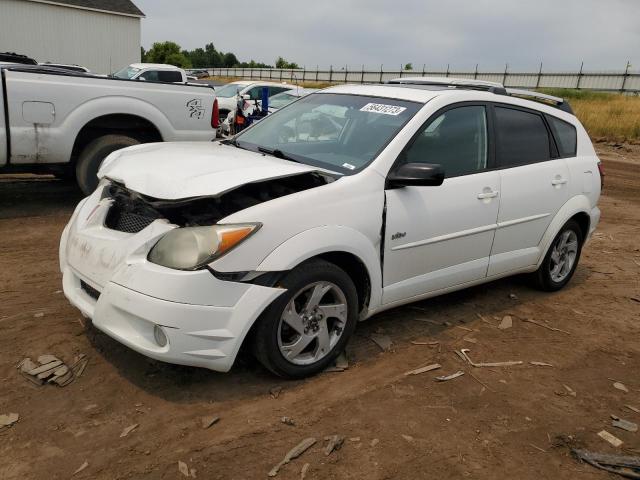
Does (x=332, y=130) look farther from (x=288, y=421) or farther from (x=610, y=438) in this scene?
(x=610, y=438)

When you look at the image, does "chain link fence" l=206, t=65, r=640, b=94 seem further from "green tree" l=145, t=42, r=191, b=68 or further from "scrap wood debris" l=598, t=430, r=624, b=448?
"scrap wood debris" l=598, t=430, r=624, b=448

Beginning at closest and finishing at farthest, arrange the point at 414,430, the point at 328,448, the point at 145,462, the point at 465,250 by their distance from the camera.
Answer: the point at 145,462, the point at 328,448, the point at 414,430, the point at 465,250

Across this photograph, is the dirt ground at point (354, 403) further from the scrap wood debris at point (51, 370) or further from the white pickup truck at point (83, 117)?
the white pickup truck at point (83, 117)

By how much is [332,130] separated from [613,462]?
2.77 m

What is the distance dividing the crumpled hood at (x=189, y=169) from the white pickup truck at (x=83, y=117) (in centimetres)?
269

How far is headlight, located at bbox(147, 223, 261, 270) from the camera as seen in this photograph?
9.64 feet

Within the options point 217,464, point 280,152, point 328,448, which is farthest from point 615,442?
point 280,152

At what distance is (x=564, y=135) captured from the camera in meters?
5.19

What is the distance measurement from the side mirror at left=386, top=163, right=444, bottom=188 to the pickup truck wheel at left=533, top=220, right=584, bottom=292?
2041 mm

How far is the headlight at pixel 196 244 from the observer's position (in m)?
2.94

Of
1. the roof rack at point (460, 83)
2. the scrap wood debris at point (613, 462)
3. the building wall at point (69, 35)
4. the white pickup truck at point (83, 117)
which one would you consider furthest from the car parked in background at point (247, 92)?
the building wall at point (69, 35)

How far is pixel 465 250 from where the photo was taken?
13.8 feet

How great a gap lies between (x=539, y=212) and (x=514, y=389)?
1776mm

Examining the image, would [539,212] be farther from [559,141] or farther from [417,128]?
[417,128]
